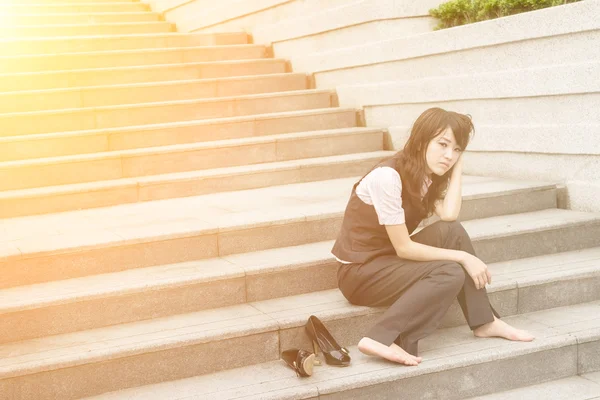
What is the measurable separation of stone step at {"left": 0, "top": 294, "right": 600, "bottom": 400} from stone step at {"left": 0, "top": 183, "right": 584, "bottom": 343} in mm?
87

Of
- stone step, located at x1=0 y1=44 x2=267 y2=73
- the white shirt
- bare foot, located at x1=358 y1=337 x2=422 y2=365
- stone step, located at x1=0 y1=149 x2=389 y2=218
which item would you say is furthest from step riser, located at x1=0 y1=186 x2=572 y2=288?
stone step, located at x1=0 y1=44 x2=267 y2=73

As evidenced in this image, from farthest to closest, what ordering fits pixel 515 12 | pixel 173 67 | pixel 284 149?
pixel 173 67 → pixel 284 149 → pixel 515 12

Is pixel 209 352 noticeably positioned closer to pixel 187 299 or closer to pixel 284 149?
pixel 187 299

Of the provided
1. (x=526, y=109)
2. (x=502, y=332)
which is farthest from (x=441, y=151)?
(x=526, y=109)

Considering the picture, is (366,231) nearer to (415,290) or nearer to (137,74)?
(415,290)

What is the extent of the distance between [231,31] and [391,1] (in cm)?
347

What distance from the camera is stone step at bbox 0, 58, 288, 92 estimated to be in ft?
27.1

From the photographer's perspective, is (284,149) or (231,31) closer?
(284,149)

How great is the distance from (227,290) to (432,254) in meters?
1.24

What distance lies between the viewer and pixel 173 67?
29.4 feet

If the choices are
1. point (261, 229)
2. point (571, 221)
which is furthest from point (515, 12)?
point (261, 229)

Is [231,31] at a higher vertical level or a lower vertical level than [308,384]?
higher

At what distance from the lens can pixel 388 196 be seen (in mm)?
4367

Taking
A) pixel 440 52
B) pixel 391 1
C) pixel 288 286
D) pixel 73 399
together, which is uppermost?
pixel 391 1
